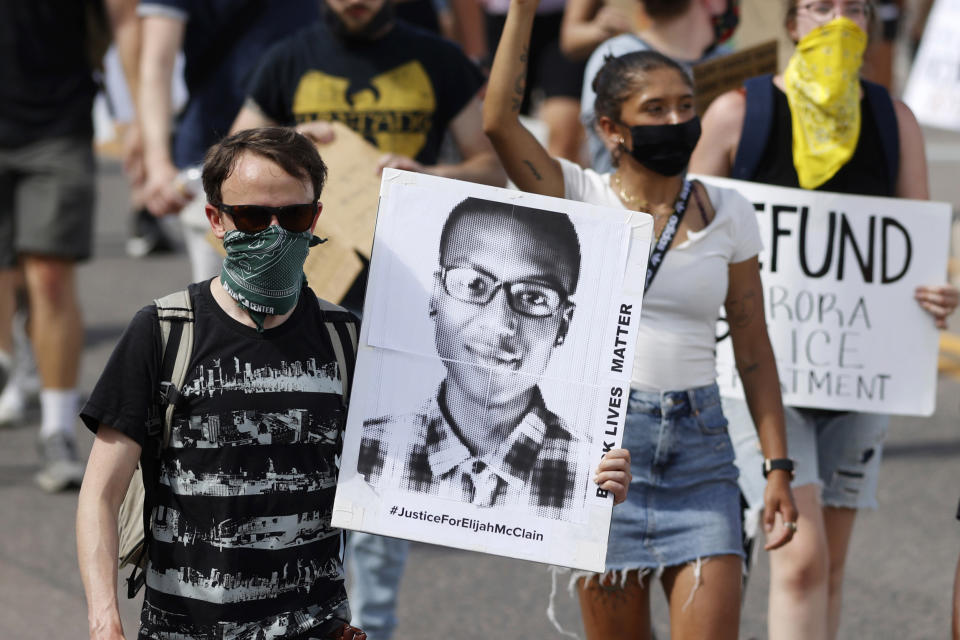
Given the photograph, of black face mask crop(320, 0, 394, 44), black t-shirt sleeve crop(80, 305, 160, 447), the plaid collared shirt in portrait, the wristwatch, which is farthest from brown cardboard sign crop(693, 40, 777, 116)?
black t-shirt sleeve crop(80, 305, 160, 447)

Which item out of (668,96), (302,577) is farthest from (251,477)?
(668,96)

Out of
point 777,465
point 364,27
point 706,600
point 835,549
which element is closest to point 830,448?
point 835,549

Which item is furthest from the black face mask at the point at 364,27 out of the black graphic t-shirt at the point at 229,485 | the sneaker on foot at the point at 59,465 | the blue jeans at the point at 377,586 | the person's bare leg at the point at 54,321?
the sneaker on foot at the point at 59,465

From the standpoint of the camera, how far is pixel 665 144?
3.47 metres

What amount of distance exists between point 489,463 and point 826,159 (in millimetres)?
1726

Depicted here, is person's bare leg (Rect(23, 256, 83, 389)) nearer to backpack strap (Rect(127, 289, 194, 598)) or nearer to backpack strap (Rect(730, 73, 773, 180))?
backpack strap (Rect(730, 73, 773, 180))

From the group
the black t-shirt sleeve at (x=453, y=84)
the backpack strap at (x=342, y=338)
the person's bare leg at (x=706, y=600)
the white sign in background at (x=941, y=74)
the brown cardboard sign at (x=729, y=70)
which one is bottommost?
the person's bare leg at (x=706, y=600)

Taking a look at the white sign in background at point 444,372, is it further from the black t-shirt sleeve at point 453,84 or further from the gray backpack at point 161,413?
the black t-shirt sleeve at point 453,84

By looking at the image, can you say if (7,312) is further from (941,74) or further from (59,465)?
(941,74)

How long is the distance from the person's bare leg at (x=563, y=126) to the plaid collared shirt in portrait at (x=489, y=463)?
499 centimetres

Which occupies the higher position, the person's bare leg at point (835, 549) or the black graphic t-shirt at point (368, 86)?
the black graphic t-shirt at point (368, 86)

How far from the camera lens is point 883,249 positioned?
4.20m

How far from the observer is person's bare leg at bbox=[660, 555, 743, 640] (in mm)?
3404

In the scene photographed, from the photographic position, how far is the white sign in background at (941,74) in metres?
7.05
